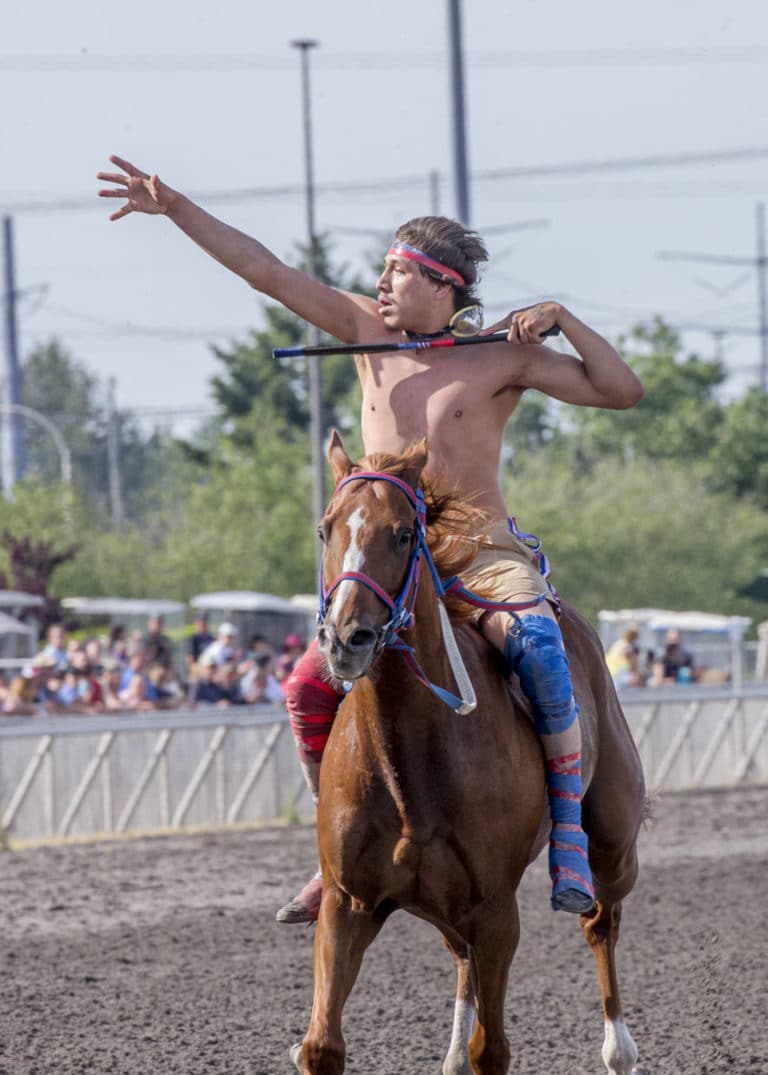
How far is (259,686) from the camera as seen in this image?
1838 centimetres

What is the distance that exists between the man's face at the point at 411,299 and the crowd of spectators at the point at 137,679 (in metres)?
11.3

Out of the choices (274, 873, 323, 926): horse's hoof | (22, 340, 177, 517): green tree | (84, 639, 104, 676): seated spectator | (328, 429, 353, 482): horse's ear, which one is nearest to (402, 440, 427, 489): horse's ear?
(328, 429, 353, 482): horse's ear

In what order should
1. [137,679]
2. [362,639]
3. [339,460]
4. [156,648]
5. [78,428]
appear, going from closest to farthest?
[362,639]
[339,460]
[137,679]
[156,648]
[78,428]

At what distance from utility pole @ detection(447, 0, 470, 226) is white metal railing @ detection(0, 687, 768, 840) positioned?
489cm

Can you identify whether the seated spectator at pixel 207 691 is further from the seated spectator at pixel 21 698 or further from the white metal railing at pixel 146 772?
the seated spectator at pixel 21 698

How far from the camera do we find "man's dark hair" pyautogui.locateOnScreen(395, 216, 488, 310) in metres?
5.74

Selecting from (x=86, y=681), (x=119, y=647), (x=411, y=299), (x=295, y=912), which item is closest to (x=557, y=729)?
(x=295, y=912)

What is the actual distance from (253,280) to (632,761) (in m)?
2.14

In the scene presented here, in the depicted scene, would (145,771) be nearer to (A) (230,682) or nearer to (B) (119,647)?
(A) (230,682)

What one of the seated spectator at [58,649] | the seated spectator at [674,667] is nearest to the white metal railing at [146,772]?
the seated spectator at [58,649]

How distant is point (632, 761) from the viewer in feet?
21.2

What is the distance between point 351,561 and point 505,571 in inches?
47.8

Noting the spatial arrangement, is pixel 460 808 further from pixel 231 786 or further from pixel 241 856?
pixel 231 786

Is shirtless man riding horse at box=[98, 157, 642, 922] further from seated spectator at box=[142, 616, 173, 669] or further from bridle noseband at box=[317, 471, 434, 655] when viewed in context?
seated spectator at box=[142, 616, 173, 669]
